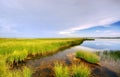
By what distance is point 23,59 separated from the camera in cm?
1650

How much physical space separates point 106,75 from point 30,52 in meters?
12.7

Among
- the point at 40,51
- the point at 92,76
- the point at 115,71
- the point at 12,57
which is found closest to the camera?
the point at 92,76

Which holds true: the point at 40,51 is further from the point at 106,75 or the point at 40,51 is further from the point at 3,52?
the point at 106,75

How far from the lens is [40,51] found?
2261 centimetres

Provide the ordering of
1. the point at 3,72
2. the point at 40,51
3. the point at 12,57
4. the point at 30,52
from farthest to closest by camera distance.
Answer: the point at 40,51, the point at 30,52, the point at 12,57, the point at 3,72

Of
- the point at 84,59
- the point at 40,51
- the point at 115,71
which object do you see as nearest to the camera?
the point at 115,71

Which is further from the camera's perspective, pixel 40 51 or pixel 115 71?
pixel 40 51

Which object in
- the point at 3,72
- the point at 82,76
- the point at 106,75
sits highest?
the point at 3,72

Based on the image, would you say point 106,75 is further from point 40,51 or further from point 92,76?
point 40,51

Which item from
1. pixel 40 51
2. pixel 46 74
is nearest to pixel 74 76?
pixel 46 74

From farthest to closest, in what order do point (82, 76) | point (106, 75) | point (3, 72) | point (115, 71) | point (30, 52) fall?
1. point (30, 52)
2. point (115, 71)
3. point (106, 75)
4. point (82, 76)
5. point (3, 72)

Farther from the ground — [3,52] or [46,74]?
[3,52]

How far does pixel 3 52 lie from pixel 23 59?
2.67 meters

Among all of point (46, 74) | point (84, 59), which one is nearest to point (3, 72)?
point (46, 74)
